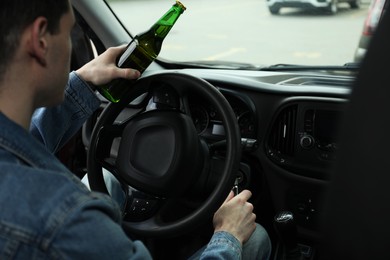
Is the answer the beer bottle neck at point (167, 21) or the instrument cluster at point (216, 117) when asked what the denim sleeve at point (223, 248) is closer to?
the instrument cluster at point (216, 117)

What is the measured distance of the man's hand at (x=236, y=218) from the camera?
4.90 feet

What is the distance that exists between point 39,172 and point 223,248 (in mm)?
634

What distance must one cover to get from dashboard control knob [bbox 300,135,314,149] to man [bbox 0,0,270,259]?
102 cm

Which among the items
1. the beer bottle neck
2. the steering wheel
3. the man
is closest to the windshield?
the beer bottle neck

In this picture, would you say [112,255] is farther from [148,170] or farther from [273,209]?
[273,209]

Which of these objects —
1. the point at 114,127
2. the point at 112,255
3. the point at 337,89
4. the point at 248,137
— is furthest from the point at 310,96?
the point at 112,255

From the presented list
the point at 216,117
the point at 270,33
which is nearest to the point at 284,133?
the point at 216,117

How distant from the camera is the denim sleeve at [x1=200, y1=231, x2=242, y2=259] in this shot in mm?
1335

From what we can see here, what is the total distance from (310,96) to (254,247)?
592 millimetres

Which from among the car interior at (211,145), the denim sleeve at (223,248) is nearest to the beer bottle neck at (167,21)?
the car interior at (211,145)

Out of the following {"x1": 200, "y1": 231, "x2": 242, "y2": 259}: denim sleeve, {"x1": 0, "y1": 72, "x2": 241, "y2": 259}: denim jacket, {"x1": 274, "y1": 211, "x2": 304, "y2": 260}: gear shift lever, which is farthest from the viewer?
{"x1": 274, "y1": 211, "x2": 304, "y2": 260}: gear shift lever

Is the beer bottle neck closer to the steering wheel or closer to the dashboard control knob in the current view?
the steering wheel

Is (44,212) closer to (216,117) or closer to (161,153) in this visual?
(161,153)

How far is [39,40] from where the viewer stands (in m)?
0.98
